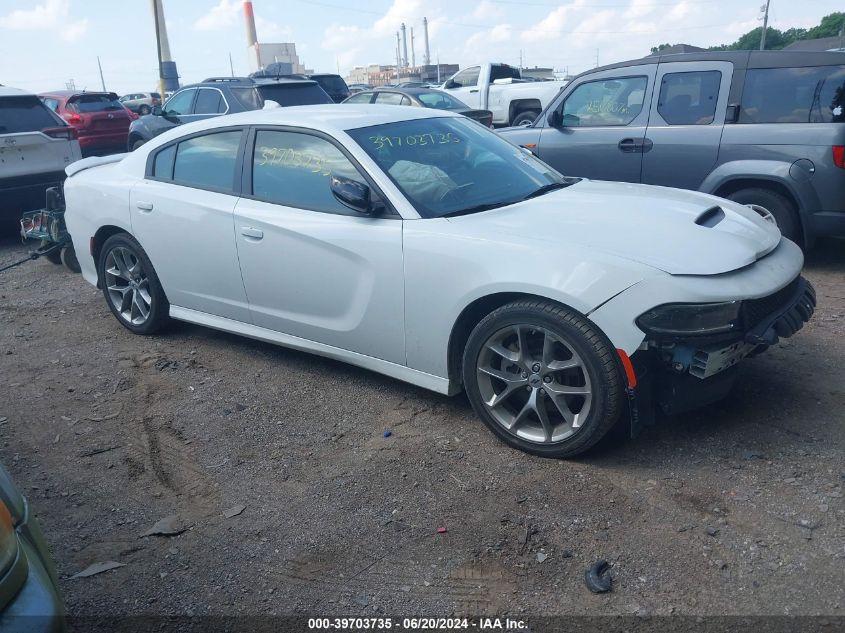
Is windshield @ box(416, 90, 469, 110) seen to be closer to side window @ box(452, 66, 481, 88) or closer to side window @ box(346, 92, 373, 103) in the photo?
side window @ box(346, 92, 373, 103)

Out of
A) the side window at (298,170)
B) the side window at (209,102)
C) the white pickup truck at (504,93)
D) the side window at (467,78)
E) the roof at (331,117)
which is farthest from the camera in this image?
the side window at (467,78)

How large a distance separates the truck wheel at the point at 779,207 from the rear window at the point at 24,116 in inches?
307

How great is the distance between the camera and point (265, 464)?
3.80 meters

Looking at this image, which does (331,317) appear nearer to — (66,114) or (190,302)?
(190,302)

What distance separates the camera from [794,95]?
6.36 m

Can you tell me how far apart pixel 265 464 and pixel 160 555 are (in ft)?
2.52

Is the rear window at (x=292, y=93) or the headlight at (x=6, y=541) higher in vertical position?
the rear window at (x=292, y=93)

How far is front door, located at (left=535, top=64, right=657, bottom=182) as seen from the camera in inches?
280

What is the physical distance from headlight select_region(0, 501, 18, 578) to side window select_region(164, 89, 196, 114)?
1222 cm

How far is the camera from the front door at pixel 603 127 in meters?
7.12

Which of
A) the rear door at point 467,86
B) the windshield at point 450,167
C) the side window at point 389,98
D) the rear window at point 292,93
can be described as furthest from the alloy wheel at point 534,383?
the rear door at point 467,86

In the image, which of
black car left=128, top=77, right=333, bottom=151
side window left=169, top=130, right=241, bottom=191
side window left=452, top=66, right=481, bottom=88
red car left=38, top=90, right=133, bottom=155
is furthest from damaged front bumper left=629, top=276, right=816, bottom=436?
side window left=452, top=66, right=481, bottom=88

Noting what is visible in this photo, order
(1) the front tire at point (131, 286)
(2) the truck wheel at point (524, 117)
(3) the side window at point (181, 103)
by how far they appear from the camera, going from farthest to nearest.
A: 1. (2) the truck wheel at point (524, 117)
2. (3) the side window at point (181, 103)
3. (1) the front tire at point (131, 286)

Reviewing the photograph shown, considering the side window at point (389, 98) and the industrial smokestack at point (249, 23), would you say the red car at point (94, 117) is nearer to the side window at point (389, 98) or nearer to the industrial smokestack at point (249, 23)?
the side window at point (389, 98)
